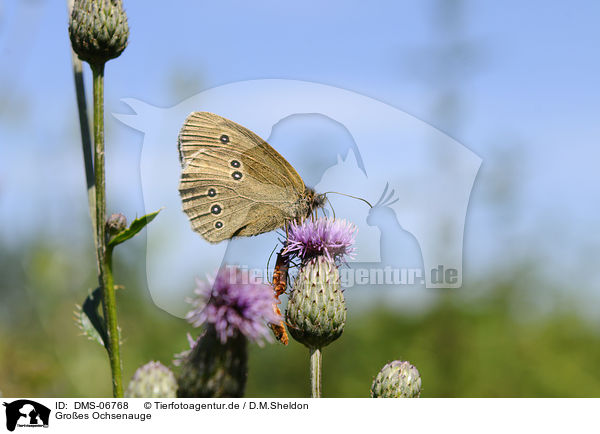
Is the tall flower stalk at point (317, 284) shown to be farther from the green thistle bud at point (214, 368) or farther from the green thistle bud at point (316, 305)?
the green thistle bud at point (214, 368)

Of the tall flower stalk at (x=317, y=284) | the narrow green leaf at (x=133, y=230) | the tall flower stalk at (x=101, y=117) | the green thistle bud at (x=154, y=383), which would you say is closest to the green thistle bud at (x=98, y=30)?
the tall flower stalk at (x=101, y=117)

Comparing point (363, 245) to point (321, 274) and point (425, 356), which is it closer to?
point (321, 274)

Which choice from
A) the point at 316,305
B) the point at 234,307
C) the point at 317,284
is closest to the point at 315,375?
the point at 316,305

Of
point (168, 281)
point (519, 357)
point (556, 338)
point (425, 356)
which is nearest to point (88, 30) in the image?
point (168, 281)

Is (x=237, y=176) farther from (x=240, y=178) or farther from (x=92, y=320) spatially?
(x=92, y=320)

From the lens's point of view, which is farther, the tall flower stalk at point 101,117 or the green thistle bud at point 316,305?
the green thistle bud at point 316,305
